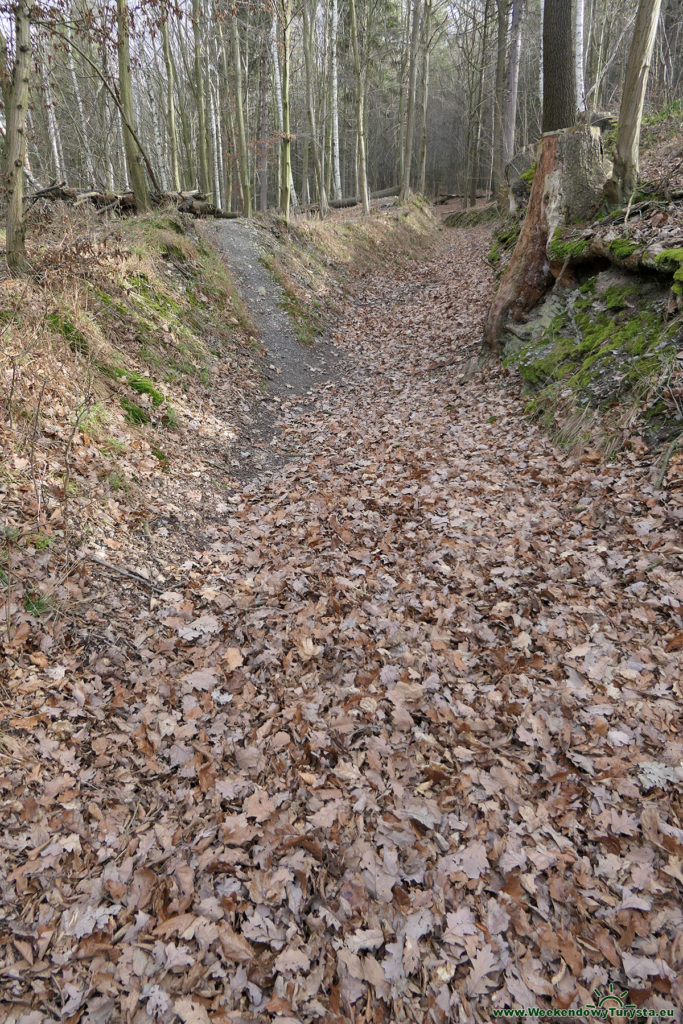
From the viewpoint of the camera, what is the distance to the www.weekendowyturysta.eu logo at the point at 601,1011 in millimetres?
2211

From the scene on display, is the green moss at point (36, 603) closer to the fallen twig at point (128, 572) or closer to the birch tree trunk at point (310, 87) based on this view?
the fallen twig at point (128, 572)

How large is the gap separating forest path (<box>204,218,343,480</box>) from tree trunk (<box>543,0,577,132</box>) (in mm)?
5643

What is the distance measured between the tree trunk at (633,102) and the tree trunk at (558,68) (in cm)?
263

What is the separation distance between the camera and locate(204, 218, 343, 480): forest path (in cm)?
784

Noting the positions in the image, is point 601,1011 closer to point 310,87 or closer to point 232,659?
point 232,659

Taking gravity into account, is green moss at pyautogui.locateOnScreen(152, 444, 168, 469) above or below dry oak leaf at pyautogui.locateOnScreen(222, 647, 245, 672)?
above

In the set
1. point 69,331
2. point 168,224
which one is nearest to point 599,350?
point 69,331

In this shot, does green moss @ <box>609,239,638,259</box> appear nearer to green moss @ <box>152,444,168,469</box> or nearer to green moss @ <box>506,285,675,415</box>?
green moss @ <box>506,285,675,415</box>

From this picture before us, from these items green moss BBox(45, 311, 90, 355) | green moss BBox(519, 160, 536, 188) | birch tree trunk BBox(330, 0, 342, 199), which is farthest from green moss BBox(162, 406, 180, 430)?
birch tree trunk BBox(330, 0, 342, 199)

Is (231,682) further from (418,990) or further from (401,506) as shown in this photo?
(401,506)

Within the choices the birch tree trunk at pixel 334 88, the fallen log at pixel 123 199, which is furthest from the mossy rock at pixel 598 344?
the birch tree trunk at pixel 334 88

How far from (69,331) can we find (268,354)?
179 inches

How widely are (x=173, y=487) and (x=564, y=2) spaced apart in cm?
1001

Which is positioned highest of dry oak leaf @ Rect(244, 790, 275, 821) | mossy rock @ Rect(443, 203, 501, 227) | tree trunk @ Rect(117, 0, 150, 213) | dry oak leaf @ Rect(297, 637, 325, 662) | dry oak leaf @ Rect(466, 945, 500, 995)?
mossy rock @ Rect(443, 203, 501, 227)
